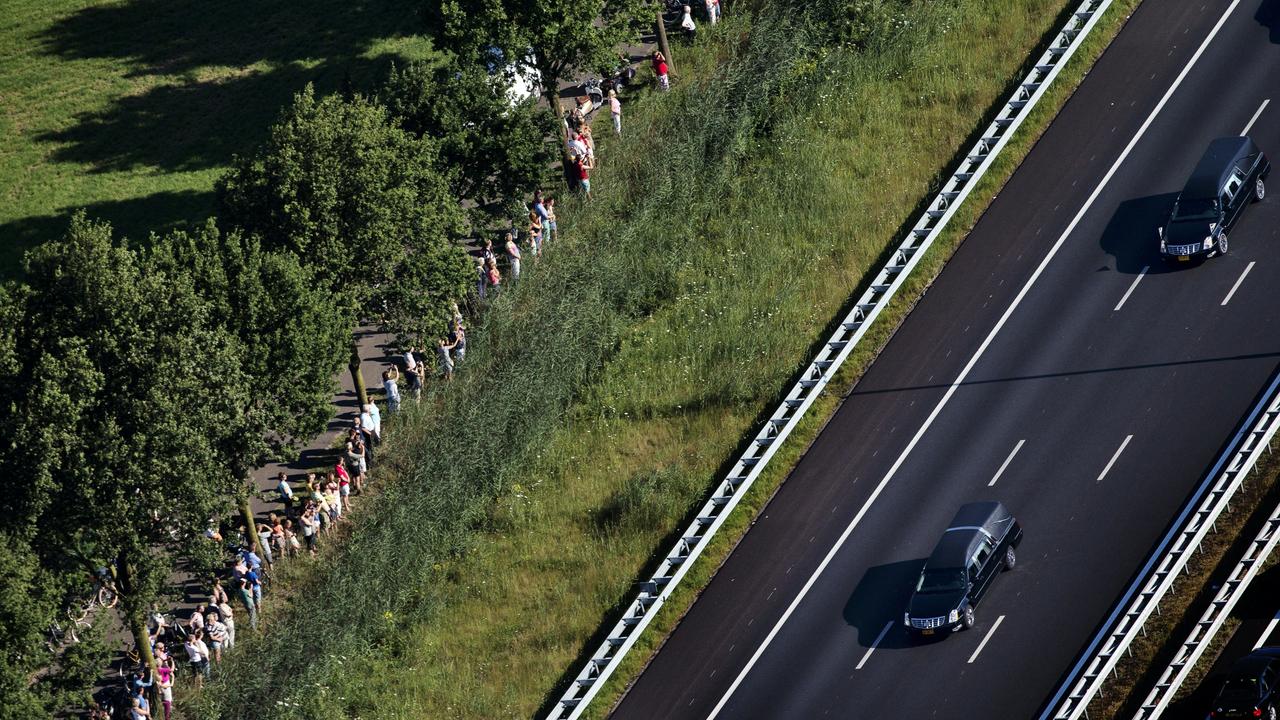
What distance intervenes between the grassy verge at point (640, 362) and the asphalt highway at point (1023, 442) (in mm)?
1191

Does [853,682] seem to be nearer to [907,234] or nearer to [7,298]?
[907,234]

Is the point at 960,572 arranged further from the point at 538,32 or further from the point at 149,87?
the point at 149,87

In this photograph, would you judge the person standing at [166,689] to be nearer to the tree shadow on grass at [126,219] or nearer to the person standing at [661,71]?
the tree shadow on grass at [126,219]

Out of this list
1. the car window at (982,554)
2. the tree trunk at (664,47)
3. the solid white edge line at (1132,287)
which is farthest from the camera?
the tree trunk at (664,47)

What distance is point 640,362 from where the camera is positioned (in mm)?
49750

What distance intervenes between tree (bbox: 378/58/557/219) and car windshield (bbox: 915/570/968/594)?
20.3 m

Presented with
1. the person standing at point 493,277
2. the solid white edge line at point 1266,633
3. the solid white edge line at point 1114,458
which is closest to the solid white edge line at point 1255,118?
the solid white edge line at point 1114,458

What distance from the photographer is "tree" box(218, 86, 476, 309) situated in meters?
48.2

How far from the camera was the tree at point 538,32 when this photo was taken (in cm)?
5375

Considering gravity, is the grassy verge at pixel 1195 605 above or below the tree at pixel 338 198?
below

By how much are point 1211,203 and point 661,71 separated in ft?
65.1

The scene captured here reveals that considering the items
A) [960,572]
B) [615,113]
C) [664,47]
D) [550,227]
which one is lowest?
[960,572]

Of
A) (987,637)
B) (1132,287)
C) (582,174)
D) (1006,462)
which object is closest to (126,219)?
(582,174)

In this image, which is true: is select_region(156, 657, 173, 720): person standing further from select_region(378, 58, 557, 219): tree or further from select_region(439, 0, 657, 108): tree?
select_region(439, 0, 657, 108): tree
